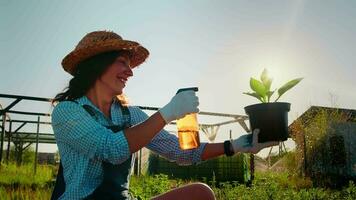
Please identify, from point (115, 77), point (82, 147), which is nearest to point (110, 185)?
point (82, 147)

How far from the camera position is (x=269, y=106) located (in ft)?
7.80

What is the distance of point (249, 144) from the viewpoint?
2484 millimetres

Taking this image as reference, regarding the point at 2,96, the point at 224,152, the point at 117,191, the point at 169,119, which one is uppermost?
the point at 2,96

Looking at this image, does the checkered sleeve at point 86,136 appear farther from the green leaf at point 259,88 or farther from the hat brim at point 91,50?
the green leaf at point 259,88

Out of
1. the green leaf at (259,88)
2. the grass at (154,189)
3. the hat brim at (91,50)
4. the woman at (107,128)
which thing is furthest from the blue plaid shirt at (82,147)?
the grass at (154,189)

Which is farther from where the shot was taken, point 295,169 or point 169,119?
point 295,169

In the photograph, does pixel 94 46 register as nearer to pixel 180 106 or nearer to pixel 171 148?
pixel 180 106

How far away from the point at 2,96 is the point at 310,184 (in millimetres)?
7736

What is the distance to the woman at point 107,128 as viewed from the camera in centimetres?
200

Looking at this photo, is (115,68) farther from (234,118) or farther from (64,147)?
(234,118)

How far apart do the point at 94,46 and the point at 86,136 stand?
0.64 meters

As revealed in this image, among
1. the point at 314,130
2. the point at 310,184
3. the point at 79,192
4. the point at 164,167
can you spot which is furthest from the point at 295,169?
the point at 79,192

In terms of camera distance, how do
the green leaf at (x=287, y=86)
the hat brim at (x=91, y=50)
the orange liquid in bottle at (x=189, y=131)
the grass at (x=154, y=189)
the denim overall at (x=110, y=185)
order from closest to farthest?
the denim overall at (x=110, y=185)
the orange liquid in bottle at (x=189, y=131)
the hat brim at (x=91, y=50)
the green leaf at (x=287, y=86)
the grass at (x=154, y=189)

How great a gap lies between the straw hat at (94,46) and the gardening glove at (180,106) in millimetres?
578
